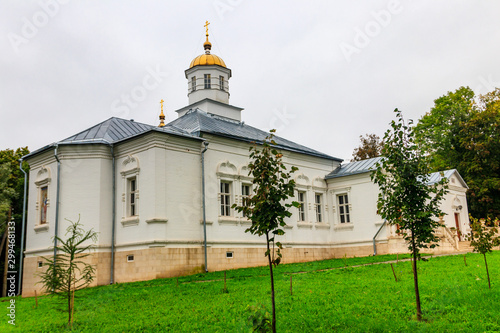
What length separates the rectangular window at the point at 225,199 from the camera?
2394cm

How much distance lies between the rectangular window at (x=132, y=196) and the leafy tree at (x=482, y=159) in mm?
27763

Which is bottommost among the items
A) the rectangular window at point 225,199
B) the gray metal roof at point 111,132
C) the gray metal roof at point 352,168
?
the rectangular window at point 225,199

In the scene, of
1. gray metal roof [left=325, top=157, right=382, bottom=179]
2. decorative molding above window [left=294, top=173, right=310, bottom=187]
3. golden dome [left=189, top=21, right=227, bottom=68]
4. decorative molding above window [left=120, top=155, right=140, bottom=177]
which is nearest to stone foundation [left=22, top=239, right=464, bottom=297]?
decorative molding above window [left=120, top=155, right=140, bottom=177]

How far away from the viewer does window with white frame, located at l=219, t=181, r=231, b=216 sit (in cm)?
2394

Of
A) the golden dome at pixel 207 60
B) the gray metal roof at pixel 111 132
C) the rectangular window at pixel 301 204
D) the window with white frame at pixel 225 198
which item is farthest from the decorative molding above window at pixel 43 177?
the rectangular window at pixel 301 204

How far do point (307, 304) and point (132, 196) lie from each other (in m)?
12.7

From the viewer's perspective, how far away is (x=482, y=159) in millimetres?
39031

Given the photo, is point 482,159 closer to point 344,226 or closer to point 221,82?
point 344,226

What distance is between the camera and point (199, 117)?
26.8 m

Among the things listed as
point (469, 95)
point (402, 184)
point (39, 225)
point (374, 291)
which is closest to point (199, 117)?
point (39, 225)

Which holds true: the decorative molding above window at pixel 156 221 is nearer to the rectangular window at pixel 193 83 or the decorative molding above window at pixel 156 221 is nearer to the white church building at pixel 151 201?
the white church building at pixel 151 201

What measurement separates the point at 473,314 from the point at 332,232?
20243mm

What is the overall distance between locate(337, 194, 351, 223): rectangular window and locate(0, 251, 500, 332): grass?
1107 centimetres

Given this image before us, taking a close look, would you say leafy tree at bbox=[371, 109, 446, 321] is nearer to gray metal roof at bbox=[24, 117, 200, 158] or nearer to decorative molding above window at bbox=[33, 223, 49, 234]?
gray metal roof at bbox=[24, 117, 200, 158]
